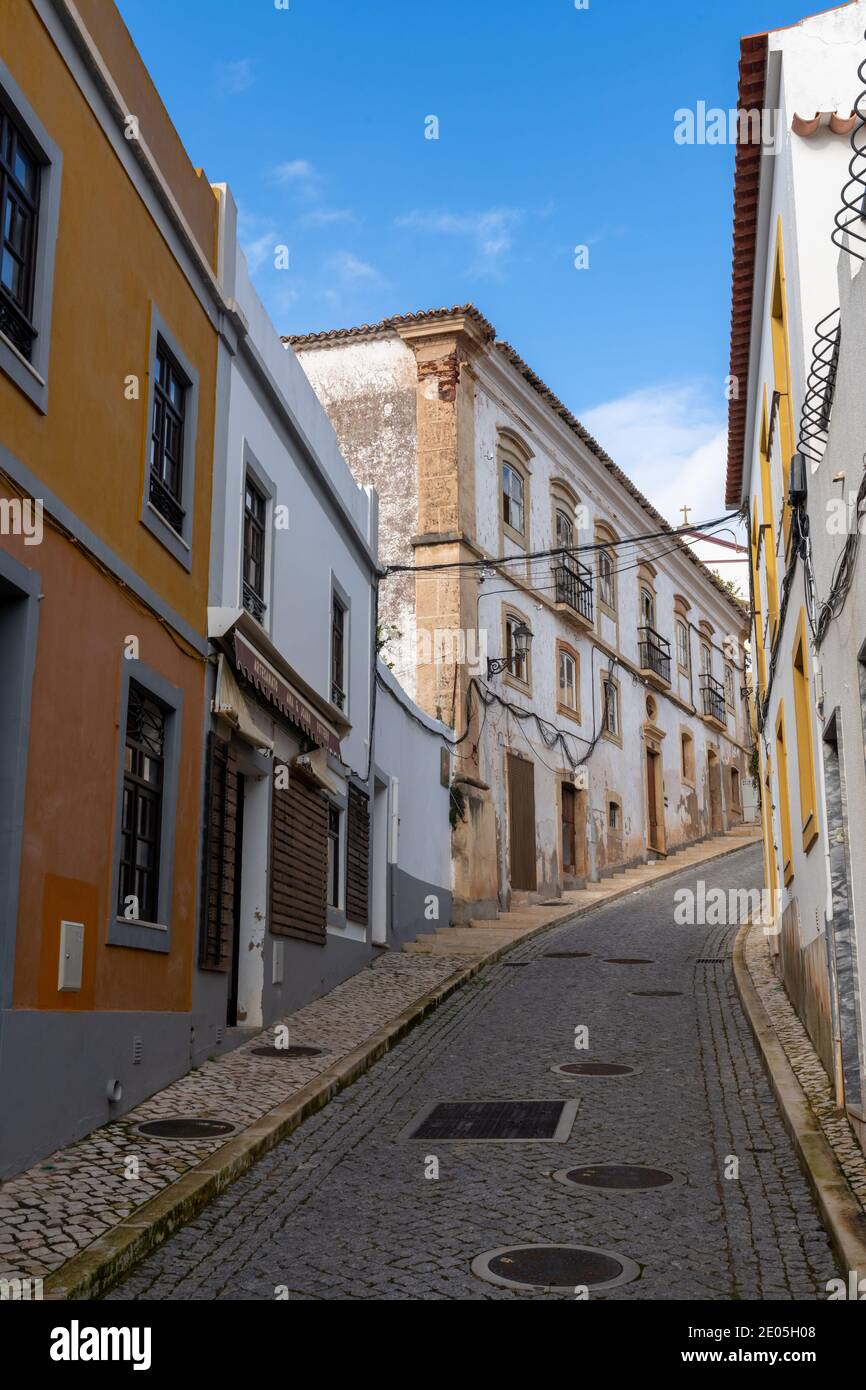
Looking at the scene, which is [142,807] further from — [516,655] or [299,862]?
[516,655]

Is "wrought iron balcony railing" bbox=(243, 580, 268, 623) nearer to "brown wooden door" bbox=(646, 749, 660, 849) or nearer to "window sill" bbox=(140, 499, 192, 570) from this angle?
"window sill" bbox=(140, 499, 192, 570)

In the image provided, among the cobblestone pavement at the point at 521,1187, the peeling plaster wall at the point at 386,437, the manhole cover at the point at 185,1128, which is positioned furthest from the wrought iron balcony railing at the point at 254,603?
the peeling plaster wall at the point at 386,437

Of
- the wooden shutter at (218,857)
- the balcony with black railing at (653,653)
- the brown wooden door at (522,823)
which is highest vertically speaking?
the balcony with black railing at (653,653)

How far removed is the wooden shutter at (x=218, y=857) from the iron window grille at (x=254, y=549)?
5.49ft

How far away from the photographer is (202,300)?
436 inches

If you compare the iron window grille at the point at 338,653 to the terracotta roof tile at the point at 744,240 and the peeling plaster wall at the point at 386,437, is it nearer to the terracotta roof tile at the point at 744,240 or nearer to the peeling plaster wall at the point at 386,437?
the terracotta roof tile at the point at 744,240

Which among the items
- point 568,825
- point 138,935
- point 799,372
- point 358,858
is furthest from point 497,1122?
point 568,825

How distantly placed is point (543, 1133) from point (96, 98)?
7213mm

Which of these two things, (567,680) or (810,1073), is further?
(567,680)

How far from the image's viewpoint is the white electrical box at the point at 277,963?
39.8ft

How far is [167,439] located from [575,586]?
18.7m

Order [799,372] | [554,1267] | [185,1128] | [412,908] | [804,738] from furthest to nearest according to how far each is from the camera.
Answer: [412,908] → [804,738] → [799,372] → [185,1128] → [554,1267]

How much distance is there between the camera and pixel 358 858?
16.1 metres
